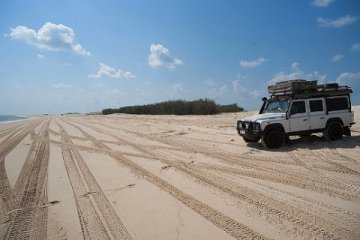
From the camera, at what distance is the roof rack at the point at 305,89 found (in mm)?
11734

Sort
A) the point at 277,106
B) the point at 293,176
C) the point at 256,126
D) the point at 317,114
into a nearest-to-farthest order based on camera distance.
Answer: the point at 293,176 → the point at 256,126 → the point at 317,114 → the point at 277,106

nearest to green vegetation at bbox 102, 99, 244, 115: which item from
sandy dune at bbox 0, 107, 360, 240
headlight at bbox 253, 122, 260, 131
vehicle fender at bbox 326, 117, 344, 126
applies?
vehicle fender at bbox 326, 117, 344, 126

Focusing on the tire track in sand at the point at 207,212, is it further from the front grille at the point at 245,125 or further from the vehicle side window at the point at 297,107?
the vehicle side window at the point at 297,107

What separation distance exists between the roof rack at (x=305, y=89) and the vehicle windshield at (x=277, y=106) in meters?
0.27

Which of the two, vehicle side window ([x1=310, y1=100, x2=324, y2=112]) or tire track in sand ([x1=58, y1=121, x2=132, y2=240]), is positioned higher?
vehicle side window ([x1=310, y1=100, x2=324, y2=112])

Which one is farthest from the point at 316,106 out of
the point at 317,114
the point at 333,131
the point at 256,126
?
the point at 256,126

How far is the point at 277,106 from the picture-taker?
12.2m

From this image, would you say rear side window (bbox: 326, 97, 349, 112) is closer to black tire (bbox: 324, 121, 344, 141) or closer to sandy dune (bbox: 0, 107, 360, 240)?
black tire (bbox: 324, 121, 344, 141)

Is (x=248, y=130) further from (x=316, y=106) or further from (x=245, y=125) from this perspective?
(x=316, y=106)

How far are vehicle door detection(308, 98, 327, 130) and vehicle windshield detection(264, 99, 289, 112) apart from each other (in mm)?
939

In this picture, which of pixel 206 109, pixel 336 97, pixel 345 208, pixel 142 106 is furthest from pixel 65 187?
pixel 142 106

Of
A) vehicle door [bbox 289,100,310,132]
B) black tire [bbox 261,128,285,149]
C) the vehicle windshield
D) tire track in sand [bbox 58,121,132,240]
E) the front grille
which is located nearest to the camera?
tire track in sand [bbox 58,121,132,240]

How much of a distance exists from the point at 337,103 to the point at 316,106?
1066 millimetres

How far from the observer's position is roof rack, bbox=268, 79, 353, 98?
11734 millimetres
